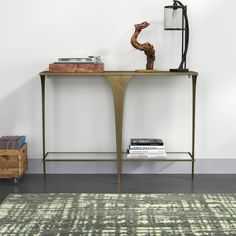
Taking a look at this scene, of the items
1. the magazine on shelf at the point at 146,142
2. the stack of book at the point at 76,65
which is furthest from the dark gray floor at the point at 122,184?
the stack of book at the point at 76,65

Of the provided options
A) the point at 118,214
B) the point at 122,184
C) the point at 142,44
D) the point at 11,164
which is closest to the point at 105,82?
the point at 142,44

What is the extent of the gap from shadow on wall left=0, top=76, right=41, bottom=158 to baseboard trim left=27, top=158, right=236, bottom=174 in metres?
0.23

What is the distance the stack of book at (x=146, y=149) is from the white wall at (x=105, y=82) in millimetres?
191

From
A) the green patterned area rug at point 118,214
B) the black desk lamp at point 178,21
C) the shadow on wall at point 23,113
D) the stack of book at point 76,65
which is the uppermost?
the black desk lamp at point 178,21

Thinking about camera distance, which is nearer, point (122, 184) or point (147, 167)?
point (122, 184)

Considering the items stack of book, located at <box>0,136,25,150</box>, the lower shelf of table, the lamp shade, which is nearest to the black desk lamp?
the lamp shade

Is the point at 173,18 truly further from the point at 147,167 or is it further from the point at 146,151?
the point at 147,167

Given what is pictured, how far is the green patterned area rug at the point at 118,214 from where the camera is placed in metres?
2.52

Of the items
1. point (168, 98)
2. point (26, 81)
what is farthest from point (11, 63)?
point (168, 98)

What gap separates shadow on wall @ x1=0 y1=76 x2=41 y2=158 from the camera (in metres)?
3.74

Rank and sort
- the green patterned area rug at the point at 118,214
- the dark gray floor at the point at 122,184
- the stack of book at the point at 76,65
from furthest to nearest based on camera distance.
Result: the stack of book at the point at 76,65
the dark gray floor at the point at 122,184
the green patterned area rug at the point at 118,214

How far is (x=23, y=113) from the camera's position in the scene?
Result: 378 centimetres

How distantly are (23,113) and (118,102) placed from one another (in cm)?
82

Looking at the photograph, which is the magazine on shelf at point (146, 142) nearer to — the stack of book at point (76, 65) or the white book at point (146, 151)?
the white book at point (146, 151)
